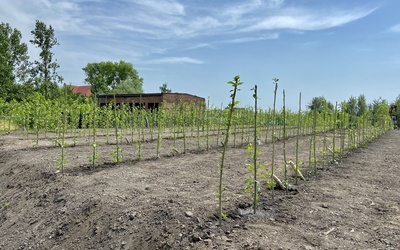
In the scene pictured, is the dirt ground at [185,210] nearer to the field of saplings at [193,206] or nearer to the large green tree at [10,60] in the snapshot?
the field of saplings at [193,206]

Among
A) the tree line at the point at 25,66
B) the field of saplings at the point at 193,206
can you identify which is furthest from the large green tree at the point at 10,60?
the field of saplings at the point at 193,206

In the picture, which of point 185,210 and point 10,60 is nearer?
point 185,210

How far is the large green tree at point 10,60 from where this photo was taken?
29516mm

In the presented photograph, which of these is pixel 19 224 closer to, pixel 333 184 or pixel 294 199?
pixel 294 199

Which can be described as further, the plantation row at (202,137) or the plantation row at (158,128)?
the plantation row at (158,128)

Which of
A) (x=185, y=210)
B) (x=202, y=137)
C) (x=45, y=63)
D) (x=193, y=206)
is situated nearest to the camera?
(x=185, y=210)

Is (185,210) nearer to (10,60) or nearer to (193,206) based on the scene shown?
(193,206)

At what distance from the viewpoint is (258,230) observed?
120 inches

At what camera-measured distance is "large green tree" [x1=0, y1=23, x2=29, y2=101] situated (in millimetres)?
29516

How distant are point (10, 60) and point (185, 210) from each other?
38.0 meters

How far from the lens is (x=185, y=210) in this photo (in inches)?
140

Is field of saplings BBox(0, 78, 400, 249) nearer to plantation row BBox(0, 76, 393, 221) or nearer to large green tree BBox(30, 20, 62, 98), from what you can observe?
plantation row BBox(0, 76, 393, 221)

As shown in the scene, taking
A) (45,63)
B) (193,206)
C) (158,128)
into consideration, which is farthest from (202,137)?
(45,63)

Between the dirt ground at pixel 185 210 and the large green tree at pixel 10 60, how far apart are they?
1087 inches
